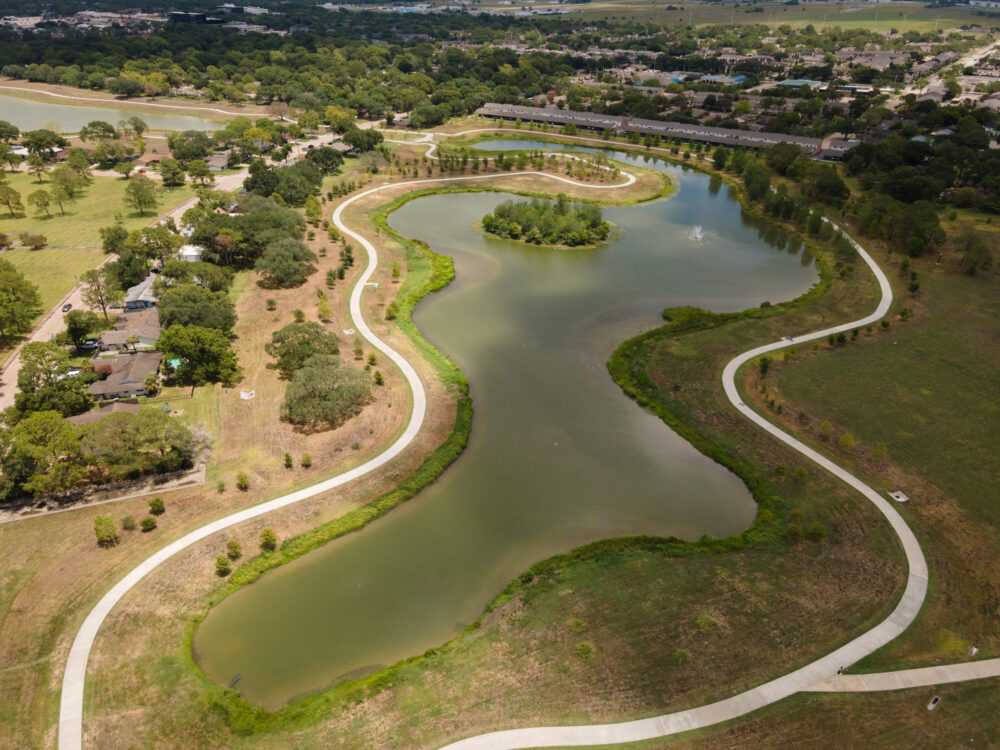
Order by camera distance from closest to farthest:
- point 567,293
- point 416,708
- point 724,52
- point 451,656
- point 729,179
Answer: point 416,708, point 451,656, point 567,293, point 729,179, point 724,52

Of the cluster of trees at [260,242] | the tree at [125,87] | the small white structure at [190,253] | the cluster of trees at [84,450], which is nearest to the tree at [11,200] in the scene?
the cluster of trees at [260,242]

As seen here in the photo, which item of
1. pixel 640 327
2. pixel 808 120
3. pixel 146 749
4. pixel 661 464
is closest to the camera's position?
pixel 146 749

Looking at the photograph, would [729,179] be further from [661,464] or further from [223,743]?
[223,743]

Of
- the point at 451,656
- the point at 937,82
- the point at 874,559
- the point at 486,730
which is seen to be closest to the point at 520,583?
the point at 451,656

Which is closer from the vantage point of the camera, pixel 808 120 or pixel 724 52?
pixel 808 120

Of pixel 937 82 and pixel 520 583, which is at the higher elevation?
pixel 937 82

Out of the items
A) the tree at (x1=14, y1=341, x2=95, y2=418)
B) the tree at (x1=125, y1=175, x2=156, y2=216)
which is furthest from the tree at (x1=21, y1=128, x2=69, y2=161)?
the tree at (x1=14, y1=341, x2=95, y2=418)

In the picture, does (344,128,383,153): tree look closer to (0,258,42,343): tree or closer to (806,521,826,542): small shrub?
(0,258,42,343): tree

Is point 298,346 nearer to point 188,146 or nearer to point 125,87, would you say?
point 188,146

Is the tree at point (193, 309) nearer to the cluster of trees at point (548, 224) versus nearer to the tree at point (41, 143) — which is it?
the cluster of trees at point (548, 224)
